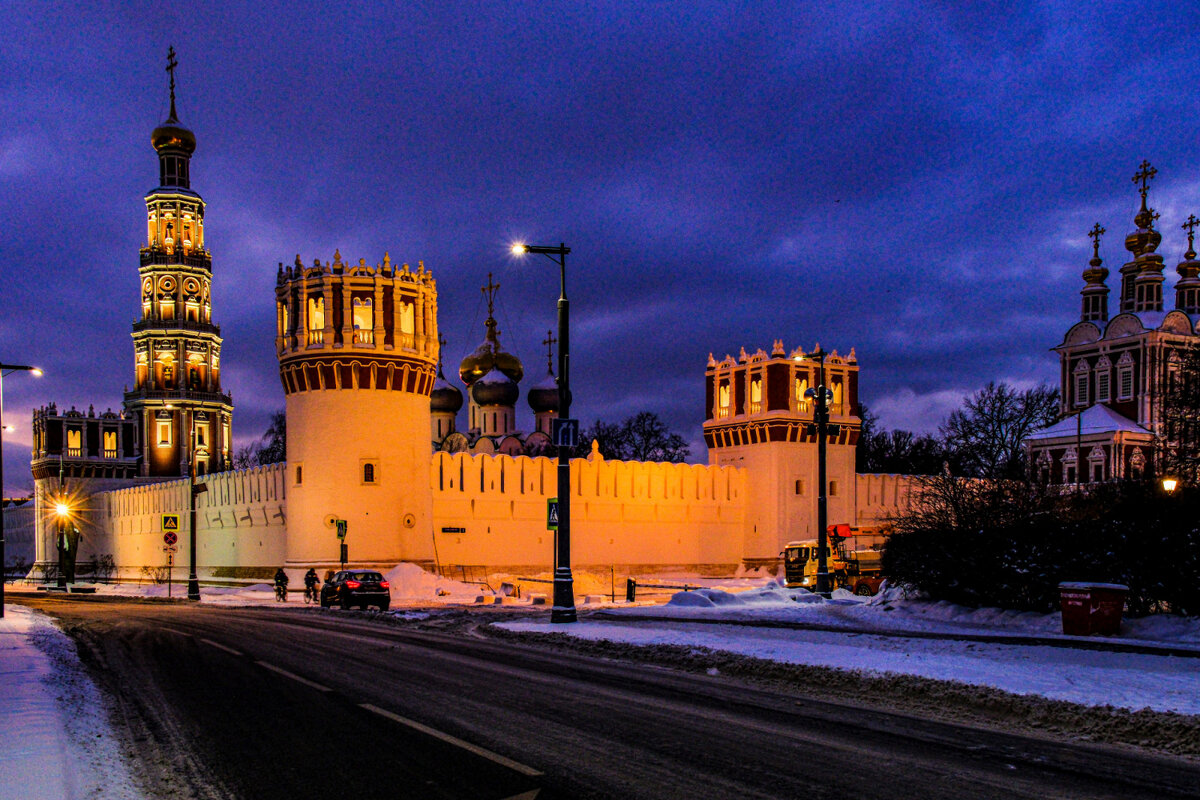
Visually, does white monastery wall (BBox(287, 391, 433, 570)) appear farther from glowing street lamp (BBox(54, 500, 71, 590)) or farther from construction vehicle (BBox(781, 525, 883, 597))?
glowing street lamp (BBox(54, 500, 71, 590))

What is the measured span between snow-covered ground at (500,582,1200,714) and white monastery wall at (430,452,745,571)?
19065mm

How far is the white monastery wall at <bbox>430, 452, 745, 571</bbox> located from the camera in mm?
45906

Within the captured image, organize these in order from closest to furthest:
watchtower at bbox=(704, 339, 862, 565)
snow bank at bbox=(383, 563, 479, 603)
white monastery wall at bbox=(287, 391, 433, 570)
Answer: snow bank at bbox=(383, 563, 479, 603) → white monastery wall at bbox=(287, 391, 433, 570) → watchtower at bbox=(704, 339, 862, 565)

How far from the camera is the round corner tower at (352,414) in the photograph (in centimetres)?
4200

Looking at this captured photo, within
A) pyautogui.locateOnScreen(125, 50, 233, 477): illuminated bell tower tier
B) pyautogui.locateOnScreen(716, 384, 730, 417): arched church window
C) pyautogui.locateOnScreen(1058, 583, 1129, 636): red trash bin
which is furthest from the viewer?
pyautogui.locateOnScreen(125, 50, 233, 477): illuminated bell tower tier

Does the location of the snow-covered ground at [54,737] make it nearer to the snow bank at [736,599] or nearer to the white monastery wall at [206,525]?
the snow bank at [736,599]

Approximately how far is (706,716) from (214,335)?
279 ft

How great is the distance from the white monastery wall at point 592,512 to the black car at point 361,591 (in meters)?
12.4

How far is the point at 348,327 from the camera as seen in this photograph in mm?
42031

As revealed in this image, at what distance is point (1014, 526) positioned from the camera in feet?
72.0

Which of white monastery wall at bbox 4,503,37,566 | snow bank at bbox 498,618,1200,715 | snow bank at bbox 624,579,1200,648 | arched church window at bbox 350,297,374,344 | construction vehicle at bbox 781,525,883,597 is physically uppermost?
arched church window at bbox 350,297,374,344

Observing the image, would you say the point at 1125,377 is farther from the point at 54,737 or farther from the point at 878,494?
the point at 54,737

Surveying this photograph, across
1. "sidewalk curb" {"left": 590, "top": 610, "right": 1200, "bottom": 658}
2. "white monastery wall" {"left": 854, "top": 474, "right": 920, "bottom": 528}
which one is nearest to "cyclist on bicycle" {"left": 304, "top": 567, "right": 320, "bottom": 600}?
"sidewalk curb" {"left": 590, "top": 610, "right": 1200, "bottom": 658}

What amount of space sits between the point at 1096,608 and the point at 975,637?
245cm
